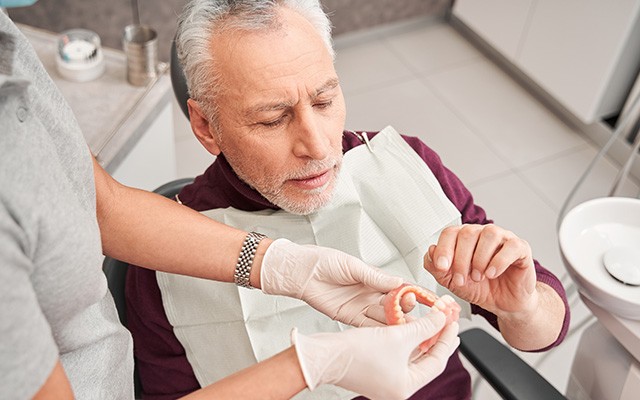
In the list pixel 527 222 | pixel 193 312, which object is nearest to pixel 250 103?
pixel 193 312

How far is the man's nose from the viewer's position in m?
1.22

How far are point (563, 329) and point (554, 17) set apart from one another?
6.31ft

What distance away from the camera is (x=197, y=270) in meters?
1.21

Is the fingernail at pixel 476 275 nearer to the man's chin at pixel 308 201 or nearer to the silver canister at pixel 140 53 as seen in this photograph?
the man's chin at pixel 308 201

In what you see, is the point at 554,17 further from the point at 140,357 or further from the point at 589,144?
the point at 140,357

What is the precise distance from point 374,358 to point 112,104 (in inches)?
49.2

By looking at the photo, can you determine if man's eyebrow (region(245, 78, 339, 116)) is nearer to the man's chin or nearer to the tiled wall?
the man's chin

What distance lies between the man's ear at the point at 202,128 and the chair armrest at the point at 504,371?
614 millimetres

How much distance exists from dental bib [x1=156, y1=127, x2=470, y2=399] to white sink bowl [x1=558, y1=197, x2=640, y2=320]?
0.75 ft

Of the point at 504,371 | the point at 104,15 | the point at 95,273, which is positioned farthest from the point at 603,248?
the point at 104,15

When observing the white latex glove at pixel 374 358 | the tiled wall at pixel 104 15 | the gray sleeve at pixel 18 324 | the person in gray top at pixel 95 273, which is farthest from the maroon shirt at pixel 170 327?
the tiled wall at pixel 104 15

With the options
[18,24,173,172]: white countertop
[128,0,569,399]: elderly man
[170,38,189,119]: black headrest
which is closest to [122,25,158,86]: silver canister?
[18,24,173,172]: white countertop

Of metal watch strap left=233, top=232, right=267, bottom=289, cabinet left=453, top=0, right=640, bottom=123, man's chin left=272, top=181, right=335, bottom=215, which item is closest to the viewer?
metal watch strap left=233, top=232, right=267, bottom=289

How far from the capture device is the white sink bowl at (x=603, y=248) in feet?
3.97
